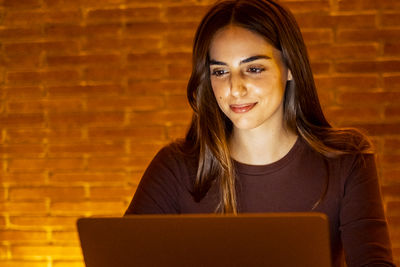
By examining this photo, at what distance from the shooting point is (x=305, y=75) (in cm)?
165

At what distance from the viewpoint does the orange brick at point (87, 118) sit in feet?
8.98

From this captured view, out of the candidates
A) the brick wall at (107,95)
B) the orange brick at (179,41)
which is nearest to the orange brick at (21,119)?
the brick wall at (107,95)

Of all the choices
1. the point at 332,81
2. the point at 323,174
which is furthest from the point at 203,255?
the point at 332,81

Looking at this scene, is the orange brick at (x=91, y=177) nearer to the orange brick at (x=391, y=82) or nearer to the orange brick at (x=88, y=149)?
the orange brick at (x=88, y=149)

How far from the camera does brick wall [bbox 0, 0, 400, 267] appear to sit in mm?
2594

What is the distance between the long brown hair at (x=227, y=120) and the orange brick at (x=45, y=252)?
4.31 ft

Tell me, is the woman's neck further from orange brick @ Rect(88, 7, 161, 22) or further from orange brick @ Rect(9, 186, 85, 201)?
orange brick @ Rect(9, 186, 85, 201)

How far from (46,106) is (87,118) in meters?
0.20

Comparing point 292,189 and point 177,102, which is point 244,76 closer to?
point 292,189

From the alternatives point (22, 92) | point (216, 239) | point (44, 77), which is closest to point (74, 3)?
point (44, 77)

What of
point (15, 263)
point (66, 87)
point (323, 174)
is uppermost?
point (66, 87)

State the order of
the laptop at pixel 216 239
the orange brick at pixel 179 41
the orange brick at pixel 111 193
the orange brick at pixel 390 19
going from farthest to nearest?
the orange brick at pixel 111 193
the orange brick at pixel 179 41
the orange brick at pixel 390 19
the laptop at pixel 216 239

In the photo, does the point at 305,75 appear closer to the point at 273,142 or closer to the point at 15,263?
the point at 273,142

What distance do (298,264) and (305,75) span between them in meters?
0.83
